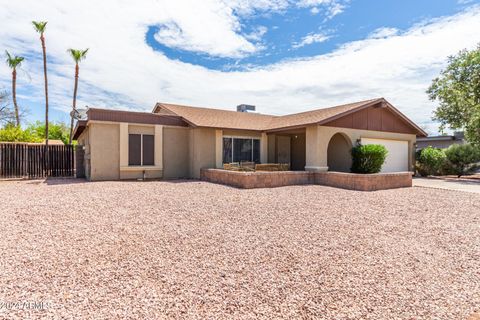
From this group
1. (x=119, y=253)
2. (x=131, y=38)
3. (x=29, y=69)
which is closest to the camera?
(x=119, y=253)

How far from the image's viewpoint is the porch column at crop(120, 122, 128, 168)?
1330cm

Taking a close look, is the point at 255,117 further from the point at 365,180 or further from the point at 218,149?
the point at 365,180

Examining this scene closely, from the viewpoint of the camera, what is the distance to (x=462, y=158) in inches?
681

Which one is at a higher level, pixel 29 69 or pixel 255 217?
pixel 29 69

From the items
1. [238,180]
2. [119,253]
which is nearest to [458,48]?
[238,180]

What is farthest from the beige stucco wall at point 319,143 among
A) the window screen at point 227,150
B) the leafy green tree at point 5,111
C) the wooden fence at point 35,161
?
the leafy green tree at point 5,111

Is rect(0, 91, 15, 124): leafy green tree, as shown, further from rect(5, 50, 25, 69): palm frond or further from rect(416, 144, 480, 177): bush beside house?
rect(416, 144, 480, 177): bush beside house

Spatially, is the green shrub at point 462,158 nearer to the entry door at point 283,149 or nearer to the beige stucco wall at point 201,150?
the entry door at point 283,149

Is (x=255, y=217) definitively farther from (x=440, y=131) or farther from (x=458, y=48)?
(x=458, y=48)

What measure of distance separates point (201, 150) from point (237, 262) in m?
11.2

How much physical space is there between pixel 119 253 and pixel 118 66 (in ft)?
56.5

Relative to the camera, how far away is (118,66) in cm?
1805

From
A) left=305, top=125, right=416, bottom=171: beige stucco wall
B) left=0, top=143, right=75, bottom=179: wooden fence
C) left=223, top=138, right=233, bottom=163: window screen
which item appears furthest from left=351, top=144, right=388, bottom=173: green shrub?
left=0, top=143, right=75, bottom=179: wooden fence

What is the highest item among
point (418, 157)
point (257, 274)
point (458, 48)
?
point (458, 48)
